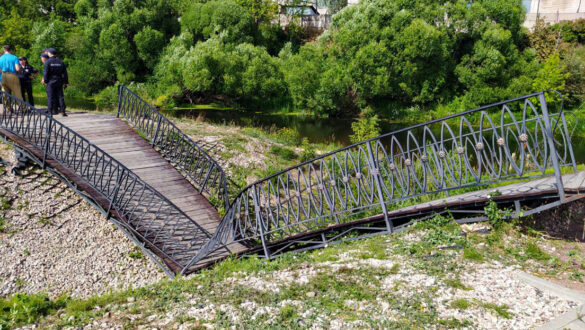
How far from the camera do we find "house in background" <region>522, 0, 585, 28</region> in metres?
34.5

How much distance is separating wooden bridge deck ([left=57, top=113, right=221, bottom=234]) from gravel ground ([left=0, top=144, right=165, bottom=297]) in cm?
136

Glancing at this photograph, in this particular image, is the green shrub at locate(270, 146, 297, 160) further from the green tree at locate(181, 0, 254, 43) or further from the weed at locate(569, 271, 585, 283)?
the green tree at locate(181, 0, 254, 43)

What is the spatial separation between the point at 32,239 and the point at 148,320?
5.93m

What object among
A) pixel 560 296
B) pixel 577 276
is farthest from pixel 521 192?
pixel 560 296

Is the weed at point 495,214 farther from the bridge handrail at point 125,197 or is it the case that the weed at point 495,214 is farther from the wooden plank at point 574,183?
the bridge handrail at point 125,197

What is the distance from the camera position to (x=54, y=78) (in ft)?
39.1

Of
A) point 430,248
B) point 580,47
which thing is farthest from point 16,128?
point 580,47

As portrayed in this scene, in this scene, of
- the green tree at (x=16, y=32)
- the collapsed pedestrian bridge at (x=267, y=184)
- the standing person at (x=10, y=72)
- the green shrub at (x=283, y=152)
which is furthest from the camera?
the green tree at (x=16, y=32)

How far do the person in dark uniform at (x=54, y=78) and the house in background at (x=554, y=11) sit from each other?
114 feet

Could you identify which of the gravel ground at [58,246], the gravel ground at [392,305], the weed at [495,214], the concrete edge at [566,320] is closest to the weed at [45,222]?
the gravel ground at [58,246]

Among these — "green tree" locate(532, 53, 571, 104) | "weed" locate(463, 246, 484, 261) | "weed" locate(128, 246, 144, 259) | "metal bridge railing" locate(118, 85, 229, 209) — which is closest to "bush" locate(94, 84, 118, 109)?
"metal bridge railing" locate(118, 85, 229, 209)

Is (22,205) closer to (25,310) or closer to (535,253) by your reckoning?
(25,310)

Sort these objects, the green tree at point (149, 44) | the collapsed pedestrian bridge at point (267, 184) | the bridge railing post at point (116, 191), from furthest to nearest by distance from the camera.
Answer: the green tree at point (149, 44), the bridge railing post at point (116, 191), the collapsed pedestrian bridge at point (267, 184)

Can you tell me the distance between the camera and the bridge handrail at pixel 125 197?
8.89m
